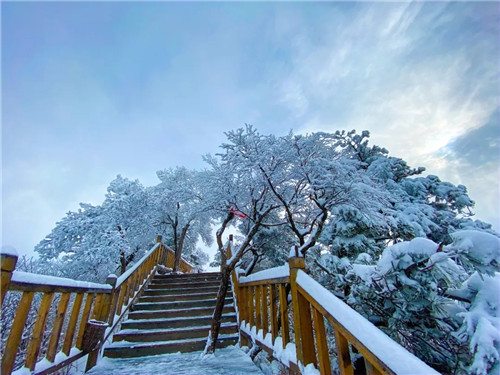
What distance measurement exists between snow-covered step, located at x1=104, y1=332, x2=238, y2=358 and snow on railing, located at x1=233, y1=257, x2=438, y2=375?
1.12 meters

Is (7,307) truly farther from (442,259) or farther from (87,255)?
(442,259)

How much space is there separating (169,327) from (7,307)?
4.07 meters

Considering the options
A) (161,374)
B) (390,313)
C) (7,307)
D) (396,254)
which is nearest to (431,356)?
(390,313)

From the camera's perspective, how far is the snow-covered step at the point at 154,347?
343 centimetres

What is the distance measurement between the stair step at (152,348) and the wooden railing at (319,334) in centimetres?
109

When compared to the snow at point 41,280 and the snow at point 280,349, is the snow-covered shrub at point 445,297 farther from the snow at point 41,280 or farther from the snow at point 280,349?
the snow at point 41,280

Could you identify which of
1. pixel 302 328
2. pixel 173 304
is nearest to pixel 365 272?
pixel 302 328

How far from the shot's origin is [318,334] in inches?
61.2

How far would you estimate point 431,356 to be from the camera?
1710mm

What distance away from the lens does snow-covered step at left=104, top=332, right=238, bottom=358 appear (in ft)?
11.3

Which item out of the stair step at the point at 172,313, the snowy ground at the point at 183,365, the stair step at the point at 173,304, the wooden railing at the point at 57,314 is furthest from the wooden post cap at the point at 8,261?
the stair step at the point at 173,304

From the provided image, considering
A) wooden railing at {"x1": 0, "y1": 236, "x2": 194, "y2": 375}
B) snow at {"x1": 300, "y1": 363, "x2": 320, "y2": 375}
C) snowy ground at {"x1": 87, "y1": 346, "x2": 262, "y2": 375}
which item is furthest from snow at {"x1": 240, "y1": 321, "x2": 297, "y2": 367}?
wooden railing at {"x1": 0, "y1": 236, "x2": 194, "y2": 375}

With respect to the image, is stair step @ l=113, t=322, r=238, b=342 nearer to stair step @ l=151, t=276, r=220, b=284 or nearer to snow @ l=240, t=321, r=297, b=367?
snow @ l=240, t=321, r=297, b=367

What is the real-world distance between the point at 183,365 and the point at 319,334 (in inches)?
97.3
